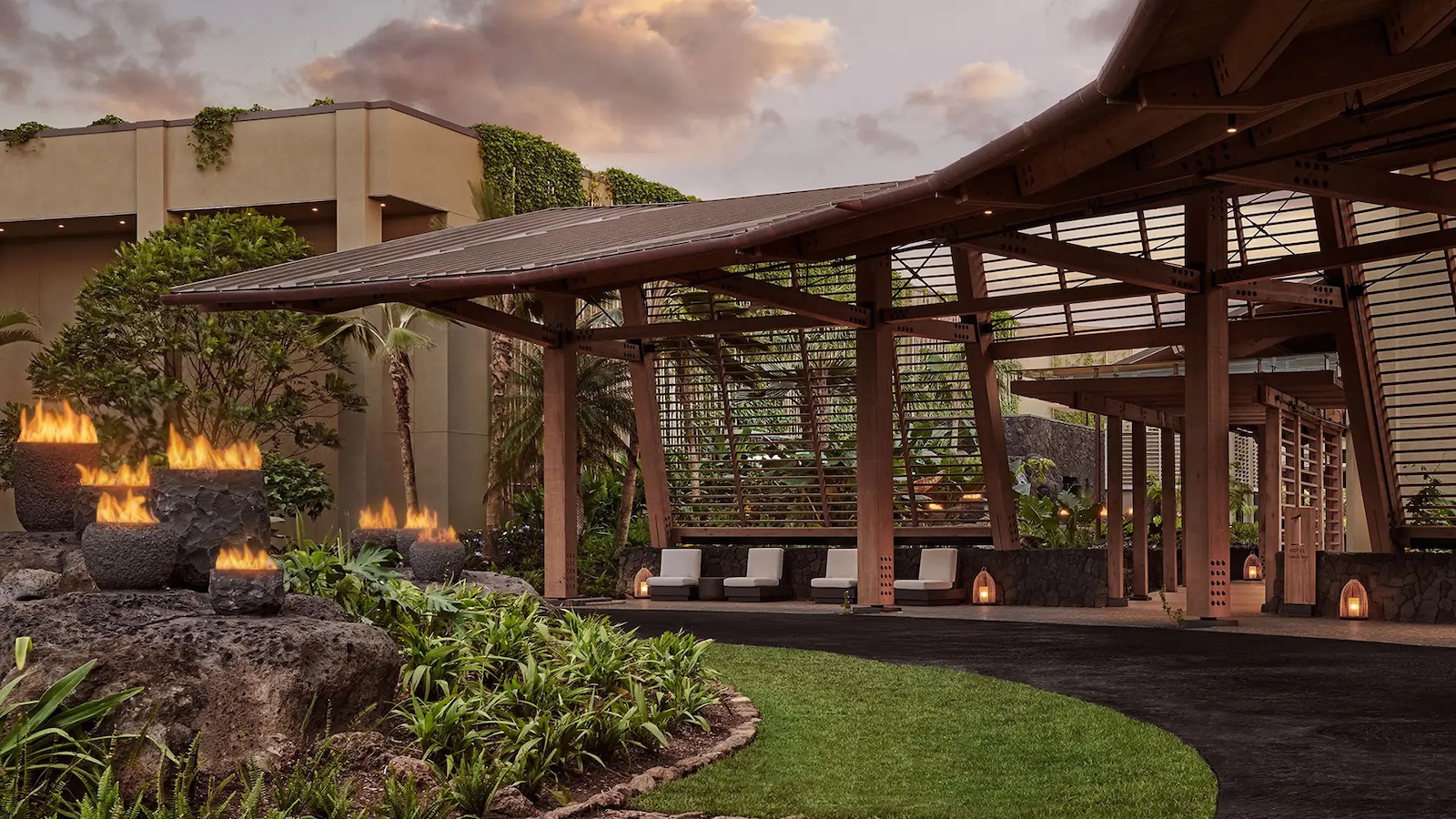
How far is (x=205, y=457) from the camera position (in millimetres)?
6199

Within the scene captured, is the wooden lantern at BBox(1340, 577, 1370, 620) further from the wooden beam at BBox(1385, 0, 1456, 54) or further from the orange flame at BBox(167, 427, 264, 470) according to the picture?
the orange flame at BBox(167, 427, 264, 470)

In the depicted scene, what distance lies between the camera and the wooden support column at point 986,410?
17.7 metres

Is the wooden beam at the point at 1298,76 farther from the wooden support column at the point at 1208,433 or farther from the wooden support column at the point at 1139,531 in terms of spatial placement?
the wooden support column at the point at 1139,531

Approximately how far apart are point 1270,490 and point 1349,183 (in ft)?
18.3

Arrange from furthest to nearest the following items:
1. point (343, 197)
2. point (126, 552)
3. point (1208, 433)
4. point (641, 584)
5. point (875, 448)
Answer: point (343, 197) → point (641, 584) → point (875, 448) → point (1208, 433) → point (126, 552)

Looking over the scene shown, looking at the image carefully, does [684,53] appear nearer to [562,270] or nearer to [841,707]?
[562,270]

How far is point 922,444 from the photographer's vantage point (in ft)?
62.4

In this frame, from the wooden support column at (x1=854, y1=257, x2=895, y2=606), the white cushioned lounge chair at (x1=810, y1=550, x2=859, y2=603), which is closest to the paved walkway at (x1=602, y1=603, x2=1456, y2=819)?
the wooden support column at (x1=854, y1=257, x2=895, y2=606)

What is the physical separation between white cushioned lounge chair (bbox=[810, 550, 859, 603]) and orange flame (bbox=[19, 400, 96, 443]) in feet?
37.2

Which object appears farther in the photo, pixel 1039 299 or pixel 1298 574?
pixel 1039 299

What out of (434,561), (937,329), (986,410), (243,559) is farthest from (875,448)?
(243,559)

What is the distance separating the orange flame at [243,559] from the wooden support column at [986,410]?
1273 centimetres

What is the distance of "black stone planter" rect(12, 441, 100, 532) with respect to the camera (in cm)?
739

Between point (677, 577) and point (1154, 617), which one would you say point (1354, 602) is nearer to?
point (1154, 617)
